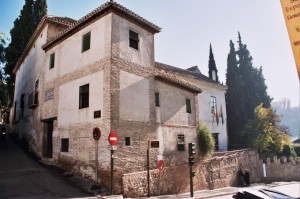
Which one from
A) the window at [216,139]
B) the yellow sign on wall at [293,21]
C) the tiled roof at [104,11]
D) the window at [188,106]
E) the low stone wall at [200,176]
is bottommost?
the low stone wall at [200,176]

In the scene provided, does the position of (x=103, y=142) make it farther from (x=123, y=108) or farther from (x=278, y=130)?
(x=278, y=130)

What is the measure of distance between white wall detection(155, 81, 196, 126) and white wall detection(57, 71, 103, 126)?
423 cm

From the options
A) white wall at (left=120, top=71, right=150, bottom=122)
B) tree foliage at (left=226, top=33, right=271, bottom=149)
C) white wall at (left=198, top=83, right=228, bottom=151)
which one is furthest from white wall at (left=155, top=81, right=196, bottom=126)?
tree foliage at (left=226, top=33, right=271, bottom=149)

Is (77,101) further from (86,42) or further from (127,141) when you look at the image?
(127,141)

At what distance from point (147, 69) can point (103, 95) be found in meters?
3.80

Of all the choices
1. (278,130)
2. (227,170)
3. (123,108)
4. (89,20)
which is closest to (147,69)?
(123,108)

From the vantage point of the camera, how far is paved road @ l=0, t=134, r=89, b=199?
10.8m

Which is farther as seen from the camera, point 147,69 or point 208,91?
point 208,91

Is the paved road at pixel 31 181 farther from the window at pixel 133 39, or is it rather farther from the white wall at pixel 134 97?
the window at pixel 133 39

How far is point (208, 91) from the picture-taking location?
93.8 feet

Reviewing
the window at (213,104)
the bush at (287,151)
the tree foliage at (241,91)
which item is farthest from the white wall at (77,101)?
the bush at (287,151)

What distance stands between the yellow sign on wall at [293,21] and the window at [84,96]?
12.7 m

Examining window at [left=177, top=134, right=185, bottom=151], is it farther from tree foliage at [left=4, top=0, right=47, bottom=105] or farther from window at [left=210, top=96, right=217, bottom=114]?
tree foliage at [left=4, top=0, right=47, bottom=105]

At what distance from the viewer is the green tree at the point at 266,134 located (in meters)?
27.2
